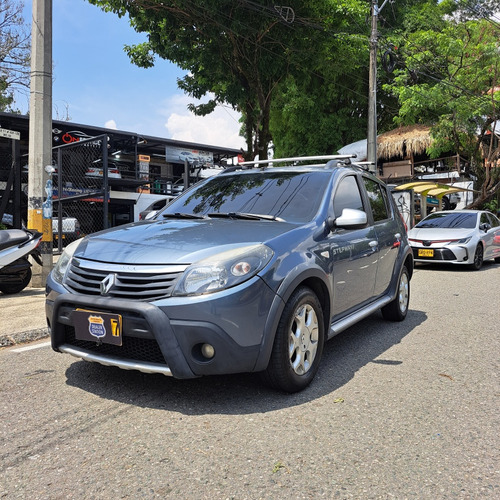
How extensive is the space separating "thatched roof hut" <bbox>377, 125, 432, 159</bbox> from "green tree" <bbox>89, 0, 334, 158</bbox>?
9.10 m

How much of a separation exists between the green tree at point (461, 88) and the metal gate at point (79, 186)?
39.8 feet

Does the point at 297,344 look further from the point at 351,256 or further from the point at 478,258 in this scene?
the point at 478,258

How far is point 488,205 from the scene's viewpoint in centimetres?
2242

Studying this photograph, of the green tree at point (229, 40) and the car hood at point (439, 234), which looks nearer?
the car hood at point (439, 234)

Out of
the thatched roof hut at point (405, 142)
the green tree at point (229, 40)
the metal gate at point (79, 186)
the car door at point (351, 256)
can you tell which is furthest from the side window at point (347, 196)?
the thatched roof hut at point (405, 142)

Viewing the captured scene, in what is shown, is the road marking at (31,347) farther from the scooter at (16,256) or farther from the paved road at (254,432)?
the scooter at (16,256)

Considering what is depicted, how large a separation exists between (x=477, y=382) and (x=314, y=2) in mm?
14034

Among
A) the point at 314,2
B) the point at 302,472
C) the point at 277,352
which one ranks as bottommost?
Answer: the point at 302,472

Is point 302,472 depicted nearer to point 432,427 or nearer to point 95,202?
point 432,427

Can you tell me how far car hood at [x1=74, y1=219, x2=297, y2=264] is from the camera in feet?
10.0

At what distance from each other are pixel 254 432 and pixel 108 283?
127 cm

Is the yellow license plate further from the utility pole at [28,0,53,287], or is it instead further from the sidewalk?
the sidewalk

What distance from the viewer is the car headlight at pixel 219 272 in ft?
9.52

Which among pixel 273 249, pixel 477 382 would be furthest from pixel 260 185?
pixel 477 382
